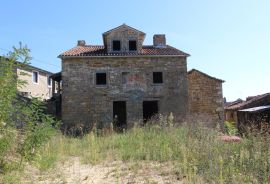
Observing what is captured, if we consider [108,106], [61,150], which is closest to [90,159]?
[61,150]

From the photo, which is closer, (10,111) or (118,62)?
(10,111)

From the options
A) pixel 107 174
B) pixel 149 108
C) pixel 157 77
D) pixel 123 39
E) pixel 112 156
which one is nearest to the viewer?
pixel 107 174

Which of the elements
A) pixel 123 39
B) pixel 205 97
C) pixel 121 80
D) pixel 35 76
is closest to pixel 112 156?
pixel 121 80

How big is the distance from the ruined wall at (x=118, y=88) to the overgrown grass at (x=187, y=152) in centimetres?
881

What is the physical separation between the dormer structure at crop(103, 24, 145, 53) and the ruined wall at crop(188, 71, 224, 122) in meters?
4.74

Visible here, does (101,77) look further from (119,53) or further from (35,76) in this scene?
(35,76)

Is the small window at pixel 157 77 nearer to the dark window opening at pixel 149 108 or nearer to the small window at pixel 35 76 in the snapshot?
the dark window opening at pixel 149 108

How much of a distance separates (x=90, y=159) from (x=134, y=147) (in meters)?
2.06

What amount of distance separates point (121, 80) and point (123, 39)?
2.92m

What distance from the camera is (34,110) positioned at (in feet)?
20.7

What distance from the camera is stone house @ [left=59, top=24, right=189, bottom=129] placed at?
75.2ft

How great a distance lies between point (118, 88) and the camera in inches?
918

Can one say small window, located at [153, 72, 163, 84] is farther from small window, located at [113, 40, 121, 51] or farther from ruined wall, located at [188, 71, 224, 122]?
small window, located at [113, 40, 121, 51]

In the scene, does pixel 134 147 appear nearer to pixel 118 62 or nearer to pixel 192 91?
pixel 118 62
